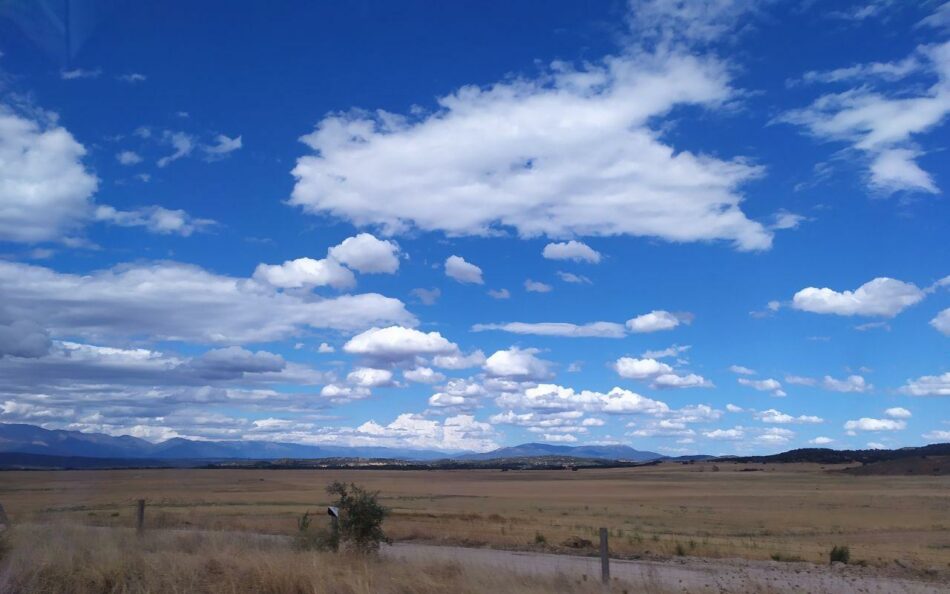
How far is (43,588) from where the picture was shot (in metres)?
10.1

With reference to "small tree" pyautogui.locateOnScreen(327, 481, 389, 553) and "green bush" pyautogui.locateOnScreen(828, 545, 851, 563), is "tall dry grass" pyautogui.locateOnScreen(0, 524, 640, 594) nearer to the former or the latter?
"small tree" pyautogui.locateOnScreen(327, 481, 389, 553)

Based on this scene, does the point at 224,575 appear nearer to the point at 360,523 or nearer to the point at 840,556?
the point at 360,523

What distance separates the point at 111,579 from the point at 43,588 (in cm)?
76

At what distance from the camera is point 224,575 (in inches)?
421

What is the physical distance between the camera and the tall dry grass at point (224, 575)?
33.4ft

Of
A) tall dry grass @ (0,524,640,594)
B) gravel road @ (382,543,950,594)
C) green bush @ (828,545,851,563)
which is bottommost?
green bush @ (828,545,851,563)

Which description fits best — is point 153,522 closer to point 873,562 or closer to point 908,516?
point 873,562

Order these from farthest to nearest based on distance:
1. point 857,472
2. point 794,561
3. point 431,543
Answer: point 857,472 → point 431,543 → point 794,561

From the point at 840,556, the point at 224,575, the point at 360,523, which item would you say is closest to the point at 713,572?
the point at 840,556

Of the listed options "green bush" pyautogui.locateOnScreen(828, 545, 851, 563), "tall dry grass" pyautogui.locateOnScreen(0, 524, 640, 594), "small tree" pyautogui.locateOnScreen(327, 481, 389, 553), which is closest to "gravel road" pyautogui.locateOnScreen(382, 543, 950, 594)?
"small tree" pyautogui.locateOnScreen(327, 481, 389, 553)

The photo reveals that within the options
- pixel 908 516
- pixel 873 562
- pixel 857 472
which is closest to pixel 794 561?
pixel 873 562

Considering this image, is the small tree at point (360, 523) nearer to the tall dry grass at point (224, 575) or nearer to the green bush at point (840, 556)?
the tall dry grass at point (224, 575)

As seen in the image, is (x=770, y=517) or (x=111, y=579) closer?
(x=111, y=579)

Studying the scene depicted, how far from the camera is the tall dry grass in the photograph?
1018cm
